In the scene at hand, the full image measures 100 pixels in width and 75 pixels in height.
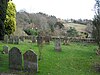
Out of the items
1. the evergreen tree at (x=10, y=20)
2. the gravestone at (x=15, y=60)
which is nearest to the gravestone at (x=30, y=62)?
the gravestone at (x=15, y=60)

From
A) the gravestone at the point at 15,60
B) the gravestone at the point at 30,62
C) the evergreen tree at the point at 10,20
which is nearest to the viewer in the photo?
the gravestone at the point at 30,62

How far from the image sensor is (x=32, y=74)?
45.3 ft

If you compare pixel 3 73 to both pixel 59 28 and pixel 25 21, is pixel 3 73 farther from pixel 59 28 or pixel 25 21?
pixel 25 21

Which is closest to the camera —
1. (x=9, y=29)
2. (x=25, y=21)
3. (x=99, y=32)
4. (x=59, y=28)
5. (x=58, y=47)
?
(x=99, y=32)

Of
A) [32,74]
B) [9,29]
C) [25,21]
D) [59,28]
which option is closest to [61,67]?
[32,74]

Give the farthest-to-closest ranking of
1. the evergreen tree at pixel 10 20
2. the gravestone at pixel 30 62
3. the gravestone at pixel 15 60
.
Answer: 1. the evergreen tree at pixel 10 20
2. the gravestone at pixel 15 60
3. the gravestone at pixel 30 62

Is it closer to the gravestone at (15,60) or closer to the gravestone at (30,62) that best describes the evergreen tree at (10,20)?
the gravestone at (15,60)

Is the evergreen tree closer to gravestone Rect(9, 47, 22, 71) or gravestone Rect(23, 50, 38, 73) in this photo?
gravestone Rect(9, 47, 22, 71)

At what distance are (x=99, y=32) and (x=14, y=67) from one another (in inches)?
276

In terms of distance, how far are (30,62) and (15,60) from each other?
3.63ft

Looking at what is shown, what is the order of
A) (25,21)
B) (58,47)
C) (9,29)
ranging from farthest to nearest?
1. (25,21)
2. (9,29)
3. (58,47)

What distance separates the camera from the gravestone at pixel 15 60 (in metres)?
14.9

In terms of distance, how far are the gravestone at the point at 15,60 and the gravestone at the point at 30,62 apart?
0.48 metres

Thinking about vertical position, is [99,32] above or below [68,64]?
above
